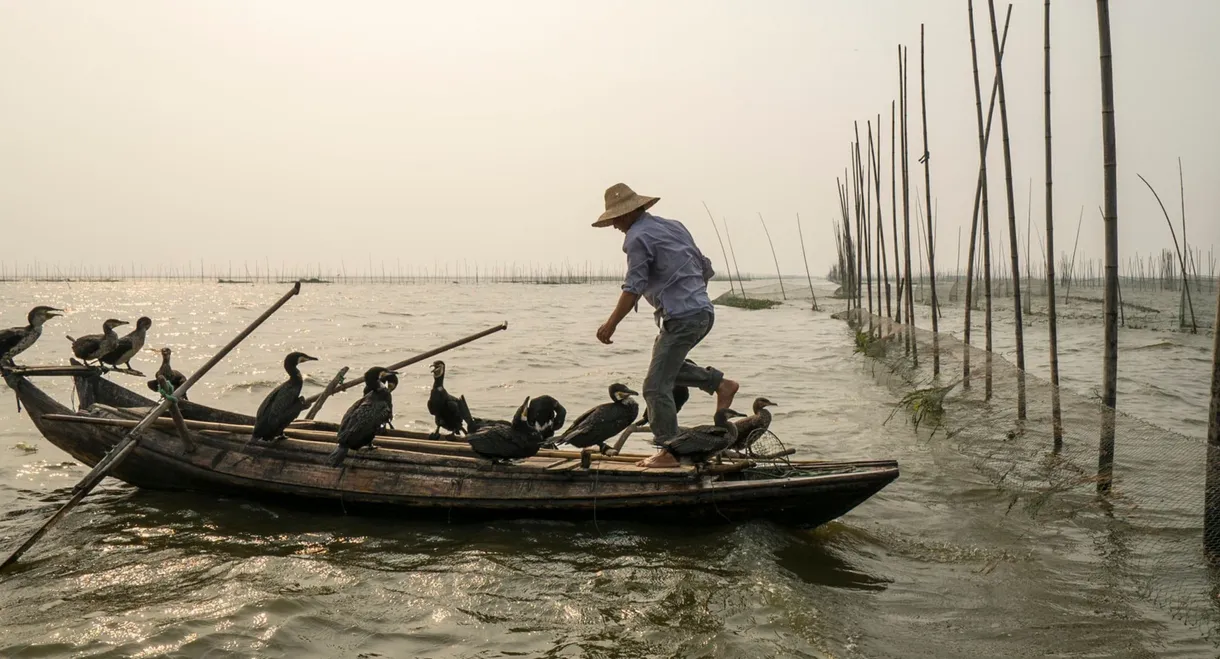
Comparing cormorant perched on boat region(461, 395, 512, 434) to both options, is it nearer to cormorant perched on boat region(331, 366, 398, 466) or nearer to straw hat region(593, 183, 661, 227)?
cormorant perched on boat region(331, 366, 398, 466)

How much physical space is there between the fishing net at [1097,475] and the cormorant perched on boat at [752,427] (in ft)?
6.39

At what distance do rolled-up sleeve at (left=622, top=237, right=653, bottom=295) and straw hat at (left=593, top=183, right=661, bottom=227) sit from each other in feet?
0.70

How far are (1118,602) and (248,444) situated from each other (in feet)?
18.9

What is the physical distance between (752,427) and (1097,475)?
2.29m

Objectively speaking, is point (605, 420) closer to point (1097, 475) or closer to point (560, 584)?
point (560, 584)

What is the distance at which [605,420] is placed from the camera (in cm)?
564

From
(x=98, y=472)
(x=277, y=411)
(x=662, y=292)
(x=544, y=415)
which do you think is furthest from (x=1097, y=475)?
(x=98, y=472)

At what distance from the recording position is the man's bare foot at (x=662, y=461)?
550 cm

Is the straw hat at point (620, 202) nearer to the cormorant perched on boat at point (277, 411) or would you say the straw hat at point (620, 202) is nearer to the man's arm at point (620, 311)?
the man's arm at point (620, 311)

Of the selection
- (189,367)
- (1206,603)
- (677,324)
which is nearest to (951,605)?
(1206,603)

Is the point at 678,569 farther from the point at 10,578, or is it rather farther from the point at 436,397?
the point at 10,578

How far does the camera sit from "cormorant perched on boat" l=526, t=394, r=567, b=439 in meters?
5.53

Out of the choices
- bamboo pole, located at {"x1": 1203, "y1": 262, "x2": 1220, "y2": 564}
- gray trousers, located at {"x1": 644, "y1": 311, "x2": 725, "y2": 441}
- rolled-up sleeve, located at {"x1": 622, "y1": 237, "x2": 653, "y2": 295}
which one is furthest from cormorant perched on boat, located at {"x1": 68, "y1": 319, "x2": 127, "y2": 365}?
bamboo pole, located at {"x1": 1203, "y1": 262, "x2": 1220, "y2": 564}

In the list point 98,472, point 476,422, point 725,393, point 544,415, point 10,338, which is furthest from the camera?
point 10,338
